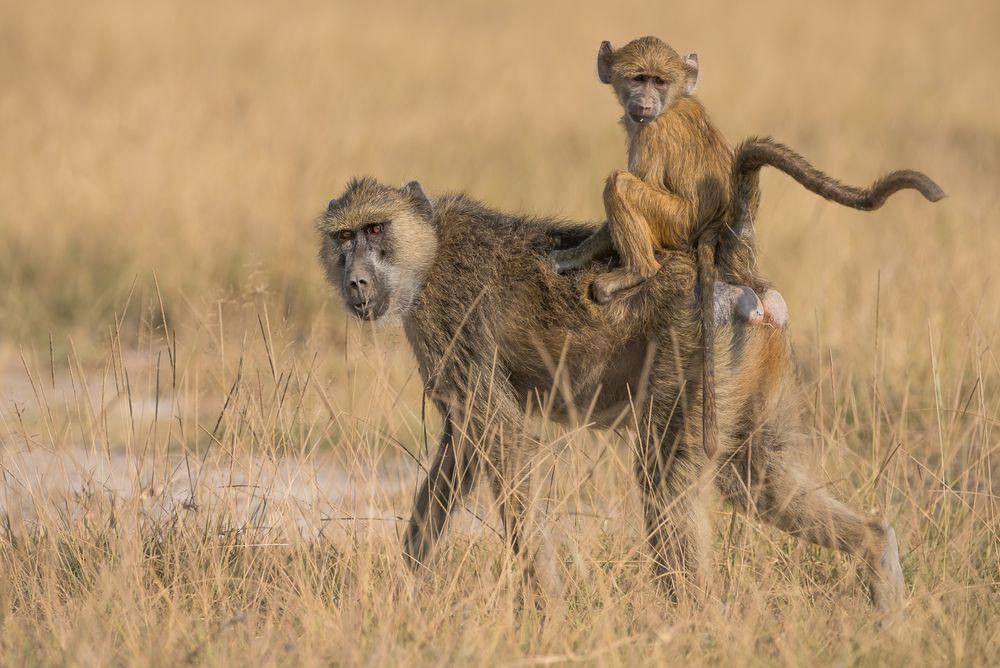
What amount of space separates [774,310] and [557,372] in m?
0.70

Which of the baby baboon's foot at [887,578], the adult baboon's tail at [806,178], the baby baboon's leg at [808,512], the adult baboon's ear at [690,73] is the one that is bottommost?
the baby baboon's foot at [887,578]

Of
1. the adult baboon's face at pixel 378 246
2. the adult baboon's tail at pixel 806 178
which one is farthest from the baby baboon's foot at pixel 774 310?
the adult baboon's face at pixel 378 246

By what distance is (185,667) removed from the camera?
136 inches

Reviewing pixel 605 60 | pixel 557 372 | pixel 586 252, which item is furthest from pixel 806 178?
pixel 605 60

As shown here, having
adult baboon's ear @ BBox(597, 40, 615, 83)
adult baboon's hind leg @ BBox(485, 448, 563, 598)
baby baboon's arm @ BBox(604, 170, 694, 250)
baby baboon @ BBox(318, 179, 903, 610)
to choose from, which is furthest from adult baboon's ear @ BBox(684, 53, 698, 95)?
adult baboon's hind leg @ BBox(485, 448, 563, 598)

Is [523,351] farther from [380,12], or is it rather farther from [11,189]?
[380,12]

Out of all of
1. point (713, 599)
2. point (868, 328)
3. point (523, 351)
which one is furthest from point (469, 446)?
point (868, 328)

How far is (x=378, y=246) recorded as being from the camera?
4.72 m

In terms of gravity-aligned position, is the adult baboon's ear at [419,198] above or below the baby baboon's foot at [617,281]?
above

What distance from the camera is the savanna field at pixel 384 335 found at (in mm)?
3797

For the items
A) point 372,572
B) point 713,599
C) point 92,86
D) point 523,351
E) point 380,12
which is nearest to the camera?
point 713,599

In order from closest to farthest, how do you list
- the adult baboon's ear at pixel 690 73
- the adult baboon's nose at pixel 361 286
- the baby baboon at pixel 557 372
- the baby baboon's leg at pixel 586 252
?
the baby baboon at pixel 557 372
the baby baboon's leg at pixel 586 252
the adult baboon's nose at pixel 361 286
the adult baboon's ear at pixel 690 73

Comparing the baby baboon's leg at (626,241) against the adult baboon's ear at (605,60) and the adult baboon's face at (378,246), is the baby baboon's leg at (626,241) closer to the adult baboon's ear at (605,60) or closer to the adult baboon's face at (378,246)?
the adult baboon's ear at (605,60)

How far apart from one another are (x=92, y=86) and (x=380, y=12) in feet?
20.0
